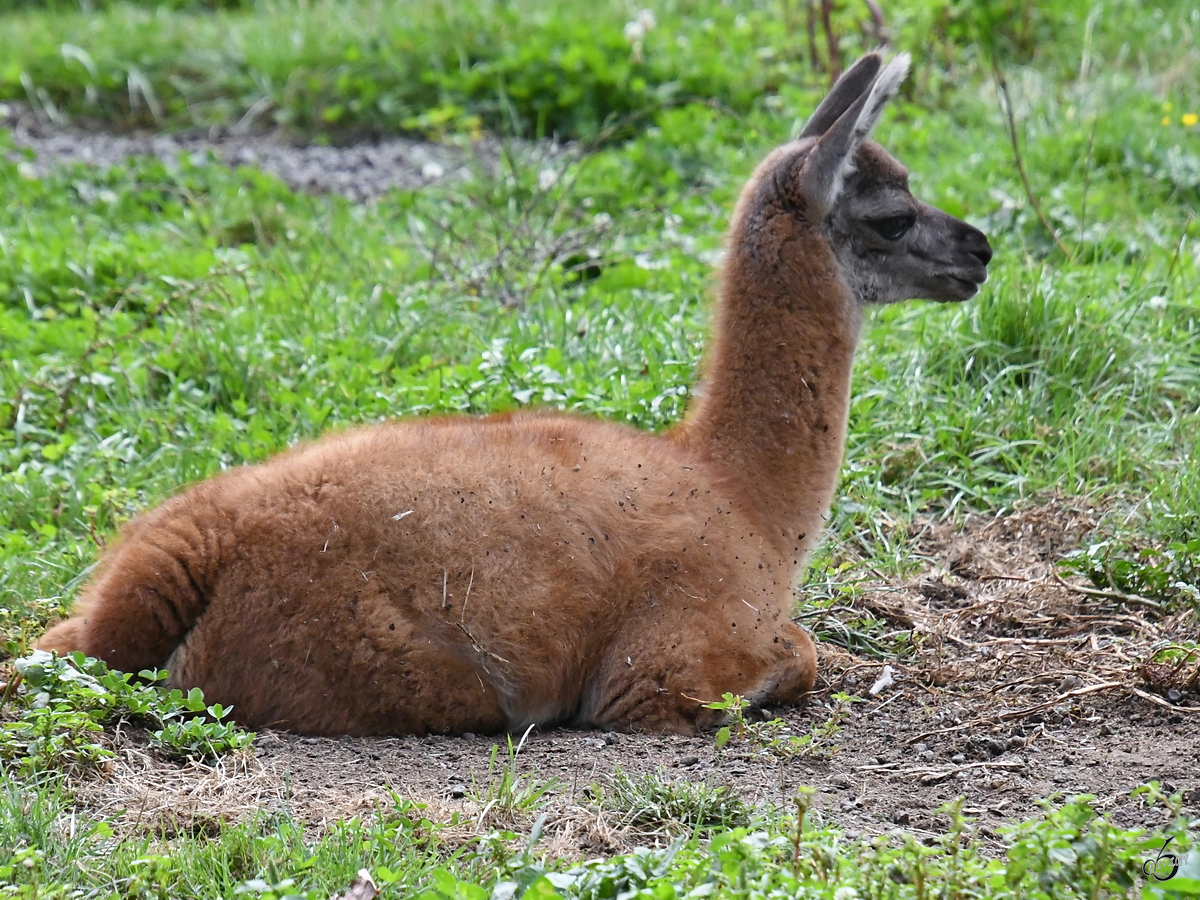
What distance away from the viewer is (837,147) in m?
4.74

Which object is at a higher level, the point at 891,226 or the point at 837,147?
the point at 837,147

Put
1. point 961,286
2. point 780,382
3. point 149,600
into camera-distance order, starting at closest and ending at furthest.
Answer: point 149,600, point 780,382, point 961,286

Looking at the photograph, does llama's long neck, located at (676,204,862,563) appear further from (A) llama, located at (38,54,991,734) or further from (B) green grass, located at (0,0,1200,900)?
(B) green grass, located at (0,0,1200,900)

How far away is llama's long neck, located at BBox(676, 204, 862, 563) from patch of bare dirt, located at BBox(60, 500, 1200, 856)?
0.59 meters

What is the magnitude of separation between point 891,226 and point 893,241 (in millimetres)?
56

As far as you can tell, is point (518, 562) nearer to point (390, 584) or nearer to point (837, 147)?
point (390, 584)

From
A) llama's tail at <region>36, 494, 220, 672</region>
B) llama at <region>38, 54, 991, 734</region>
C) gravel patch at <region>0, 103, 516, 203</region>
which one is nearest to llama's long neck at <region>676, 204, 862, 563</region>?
llama at <region>38, 54, 991, 734</region>

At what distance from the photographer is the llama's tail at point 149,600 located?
3951mm

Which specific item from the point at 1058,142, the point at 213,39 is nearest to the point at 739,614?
the point at 1058,142

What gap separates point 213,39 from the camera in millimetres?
11742

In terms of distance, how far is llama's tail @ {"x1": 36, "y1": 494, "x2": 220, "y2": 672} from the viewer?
395 centimetres

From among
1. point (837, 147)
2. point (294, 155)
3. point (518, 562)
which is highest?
point (837, 147)

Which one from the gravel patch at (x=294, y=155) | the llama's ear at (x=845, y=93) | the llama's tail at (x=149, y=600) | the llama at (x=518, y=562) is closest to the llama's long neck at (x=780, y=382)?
the llama at (x=518, y=562)

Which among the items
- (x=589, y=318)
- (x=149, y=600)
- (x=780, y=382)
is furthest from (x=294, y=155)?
(x=149, y=600)
